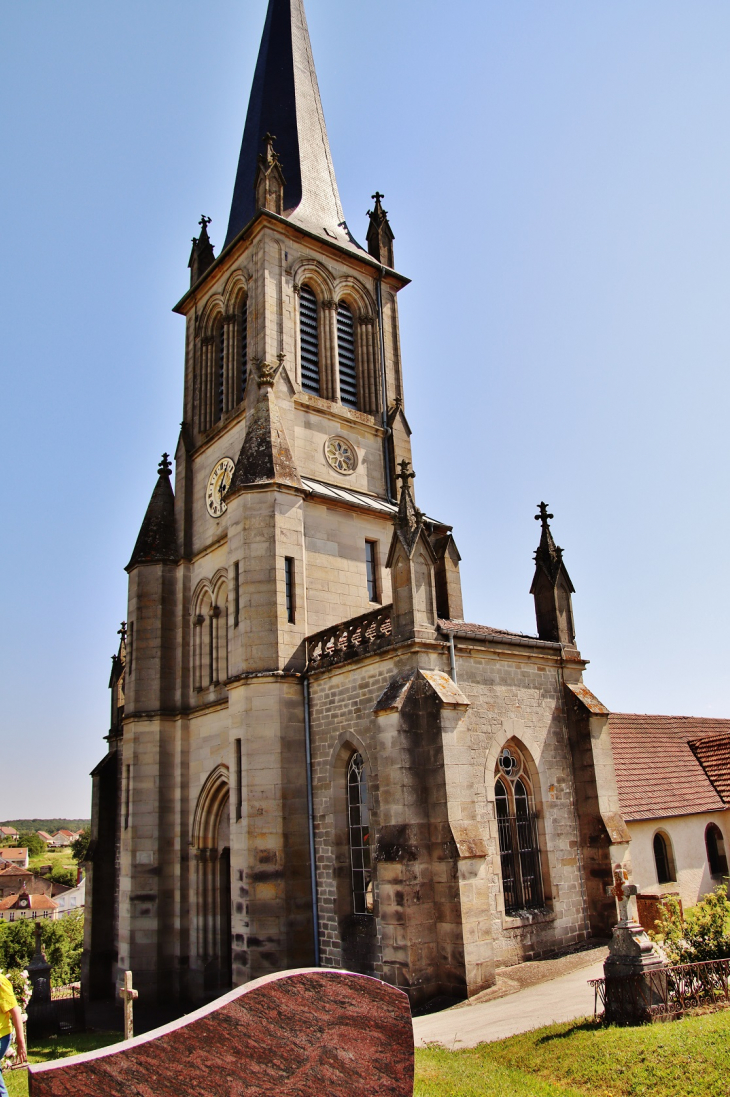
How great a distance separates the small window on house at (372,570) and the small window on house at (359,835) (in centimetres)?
527

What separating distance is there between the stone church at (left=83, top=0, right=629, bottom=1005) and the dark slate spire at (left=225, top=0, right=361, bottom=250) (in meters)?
0.12

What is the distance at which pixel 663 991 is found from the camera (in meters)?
9.67

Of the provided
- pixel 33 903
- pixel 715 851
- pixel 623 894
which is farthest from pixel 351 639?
pixel 33 903

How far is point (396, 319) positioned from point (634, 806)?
638 inches

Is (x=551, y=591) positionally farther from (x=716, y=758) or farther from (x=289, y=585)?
(x=716, y=758)

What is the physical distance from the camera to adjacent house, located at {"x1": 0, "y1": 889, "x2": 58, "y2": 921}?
84.6 m

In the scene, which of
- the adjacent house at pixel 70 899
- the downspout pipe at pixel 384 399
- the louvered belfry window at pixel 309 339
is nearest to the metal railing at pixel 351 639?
the downspout pipe at pixel 384 399

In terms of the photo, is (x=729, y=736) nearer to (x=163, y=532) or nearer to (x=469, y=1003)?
(x=469, y=1003)

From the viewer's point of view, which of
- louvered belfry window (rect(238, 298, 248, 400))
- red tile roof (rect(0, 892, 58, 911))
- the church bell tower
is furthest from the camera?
red tile roof (rect(0, 892, 58, 911))

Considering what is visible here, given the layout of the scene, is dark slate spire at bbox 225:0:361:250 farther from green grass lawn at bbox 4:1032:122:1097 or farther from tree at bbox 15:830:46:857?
tree at bbox 15:830:46:857

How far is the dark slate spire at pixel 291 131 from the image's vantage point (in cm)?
2419

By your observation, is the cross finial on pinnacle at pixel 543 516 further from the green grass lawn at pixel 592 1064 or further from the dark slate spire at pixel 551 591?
the green grass lawn at pixel 592 1064

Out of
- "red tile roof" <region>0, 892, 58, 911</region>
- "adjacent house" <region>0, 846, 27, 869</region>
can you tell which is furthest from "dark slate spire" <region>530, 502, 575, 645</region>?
"adjacent house" <region>0, 846, 27, 869</region>

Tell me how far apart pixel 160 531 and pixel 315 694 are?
900cm
